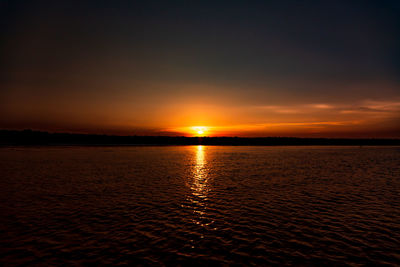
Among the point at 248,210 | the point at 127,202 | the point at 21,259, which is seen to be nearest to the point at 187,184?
the point at 127,202

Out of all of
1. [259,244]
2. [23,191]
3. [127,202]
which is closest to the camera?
[259,244]

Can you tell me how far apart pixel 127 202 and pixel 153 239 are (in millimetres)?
12535

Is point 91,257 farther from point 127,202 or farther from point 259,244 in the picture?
point 127,202

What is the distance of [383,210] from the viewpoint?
26484mm

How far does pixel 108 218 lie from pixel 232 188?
69.1 ft

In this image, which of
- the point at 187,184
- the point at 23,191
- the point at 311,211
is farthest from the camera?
the point at 187,184

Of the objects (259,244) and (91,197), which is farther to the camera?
(91,197)

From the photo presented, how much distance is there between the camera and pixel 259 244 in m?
17.8

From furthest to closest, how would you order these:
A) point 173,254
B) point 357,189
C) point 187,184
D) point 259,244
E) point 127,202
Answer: point 187,184, point 357,189, point 127,202, point 259,244, point 173,254

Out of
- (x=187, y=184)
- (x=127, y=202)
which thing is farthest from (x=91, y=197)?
(x=187, y=184)

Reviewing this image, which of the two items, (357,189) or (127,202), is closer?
(127,202)

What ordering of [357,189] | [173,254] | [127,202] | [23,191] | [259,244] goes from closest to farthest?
[173,254] → [259,244] → [127,202] → [23,191] → [357,189]

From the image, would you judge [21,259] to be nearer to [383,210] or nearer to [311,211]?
[311,211]

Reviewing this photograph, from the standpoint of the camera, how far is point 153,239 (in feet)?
61.1
